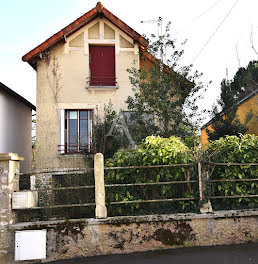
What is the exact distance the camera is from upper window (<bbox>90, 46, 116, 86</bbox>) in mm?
9695

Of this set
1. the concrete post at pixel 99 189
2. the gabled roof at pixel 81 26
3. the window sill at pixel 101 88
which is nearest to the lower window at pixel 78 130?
the window sill at pixel 101 88

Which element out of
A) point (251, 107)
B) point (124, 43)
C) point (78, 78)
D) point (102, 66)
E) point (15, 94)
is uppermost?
point (124, 43)

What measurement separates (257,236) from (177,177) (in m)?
1.80

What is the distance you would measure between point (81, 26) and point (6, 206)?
742 cm

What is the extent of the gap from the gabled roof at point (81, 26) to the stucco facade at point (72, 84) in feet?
0.59

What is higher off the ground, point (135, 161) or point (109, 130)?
point (109, 130)

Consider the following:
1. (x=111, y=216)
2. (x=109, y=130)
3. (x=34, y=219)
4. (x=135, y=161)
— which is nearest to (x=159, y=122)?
(x=109, y=130)

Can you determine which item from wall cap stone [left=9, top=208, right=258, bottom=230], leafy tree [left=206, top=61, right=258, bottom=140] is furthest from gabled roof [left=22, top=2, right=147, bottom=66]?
wall cap stone [left=9, top=208, right=258, bottom=230]

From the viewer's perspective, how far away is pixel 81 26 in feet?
31.7

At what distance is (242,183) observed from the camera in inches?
201

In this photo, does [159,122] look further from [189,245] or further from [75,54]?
[189,245]

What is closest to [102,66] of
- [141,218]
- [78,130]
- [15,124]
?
[78,130]

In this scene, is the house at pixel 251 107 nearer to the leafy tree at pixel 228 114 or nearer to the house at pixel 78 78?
the leafy tree at pixel 228 114

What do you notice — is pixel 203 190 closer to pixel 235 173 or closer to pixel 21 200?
pixel 235 173
